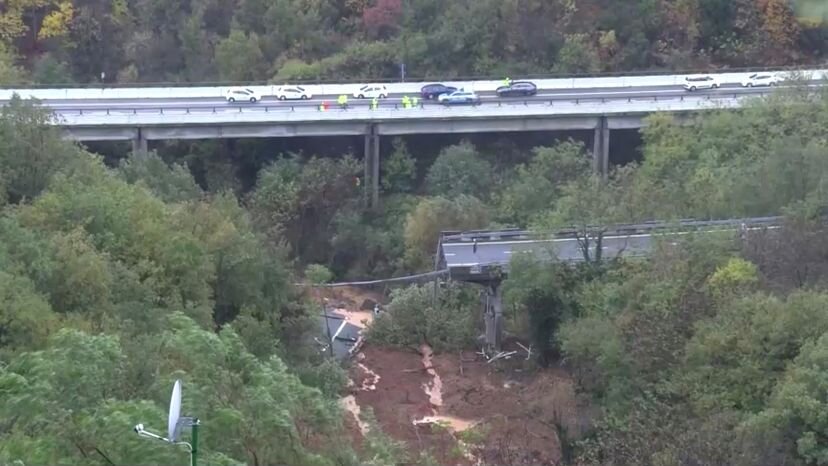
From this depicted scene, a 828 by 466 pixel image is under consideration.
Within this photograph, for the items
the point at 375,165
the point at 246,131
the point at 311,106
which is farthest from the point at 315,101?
the point at 375,165

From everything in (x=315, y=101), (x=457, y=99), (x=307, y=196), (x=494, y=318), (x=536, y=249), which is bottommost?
(x=494, y=318)

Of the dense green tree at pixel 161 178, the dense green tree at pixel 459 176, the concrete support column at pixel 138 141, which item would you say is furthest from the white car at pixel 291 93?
the dense green tree at pixel 161 178

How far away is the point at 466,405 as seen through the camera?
27.5m

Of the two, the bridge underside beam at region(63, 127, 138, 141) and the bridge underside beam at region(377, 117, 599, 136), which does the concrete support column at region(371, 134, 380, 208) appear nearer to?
the bridge underside beam at region(377, 117, 599, 136)

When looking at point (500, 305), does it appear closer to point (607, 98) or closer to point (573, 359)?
point (573, 359)

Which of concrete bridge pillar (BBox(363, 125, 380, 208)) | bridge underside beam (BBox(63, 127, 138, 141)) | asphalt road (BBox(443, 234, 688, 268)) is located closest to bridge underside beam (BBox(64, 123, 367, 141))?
bridge underside beam (BBox(63, 127, 138, 141))

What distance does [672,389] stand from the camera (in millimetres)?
22359

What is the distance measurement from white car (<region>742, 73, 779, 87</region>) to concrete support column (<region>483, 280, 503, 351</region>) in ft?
60.0

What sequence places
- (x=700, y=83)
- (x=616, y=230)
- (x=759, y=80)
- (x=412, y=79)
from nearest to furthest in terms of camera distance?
(x=616, y=230)
(x=700, y=83)
(x=759, y=80)
(x=412, y=79)

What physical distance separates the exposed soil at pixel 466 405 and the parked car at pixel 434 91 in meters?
14.3

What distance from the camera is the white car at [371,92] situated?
42812 mm

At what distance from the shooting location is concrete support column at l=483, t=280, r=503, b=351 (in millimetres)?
29859

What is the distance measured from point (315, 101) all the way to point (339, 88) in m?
1.95

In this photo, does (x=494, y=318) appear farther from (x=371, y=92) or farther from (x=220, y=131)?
(x=371, y=92)
